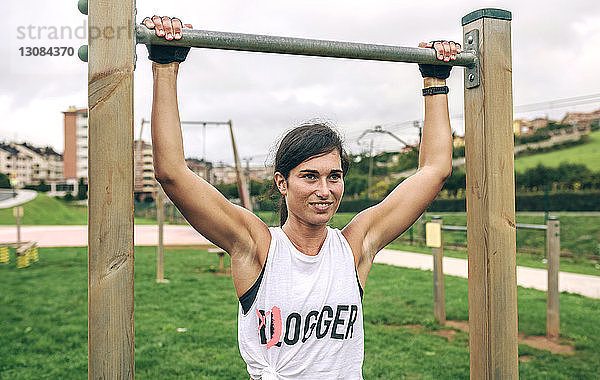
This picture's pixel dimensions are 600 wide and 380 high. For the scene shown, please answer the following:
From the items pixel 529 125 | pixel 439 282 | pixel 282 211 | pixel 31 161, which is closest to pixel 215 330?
pixel 439 282

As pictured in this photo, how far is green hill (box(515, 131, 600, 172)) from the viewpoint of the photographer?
69.3ft

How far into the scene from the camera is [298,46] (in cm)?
185

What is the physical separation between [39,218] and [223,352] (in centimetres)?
3206

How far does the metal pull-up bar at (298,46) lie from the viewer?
1.68 m

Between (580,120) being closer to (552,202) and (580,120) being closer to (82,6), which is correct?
(552,202)

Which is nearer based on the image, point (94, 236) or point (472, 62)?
point (94, 236)

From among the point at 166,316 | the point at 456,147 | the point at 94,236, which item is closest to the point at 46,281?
the point at 166,316

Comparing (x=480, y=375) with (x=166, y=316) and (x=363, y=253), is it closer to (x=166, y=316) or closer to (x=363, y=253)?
(x=363, y=253)

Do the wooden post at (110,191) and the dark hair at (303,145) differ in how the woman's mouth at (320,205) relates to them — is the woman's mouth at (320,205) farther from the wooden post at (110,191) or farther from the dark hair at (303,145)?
the wooden post at (110,191)

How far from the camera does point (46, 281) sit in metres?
9.62

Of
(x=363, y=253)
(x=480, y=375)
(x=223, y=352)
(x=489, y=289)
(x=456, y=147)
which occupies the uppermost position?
(x=456, y=147)

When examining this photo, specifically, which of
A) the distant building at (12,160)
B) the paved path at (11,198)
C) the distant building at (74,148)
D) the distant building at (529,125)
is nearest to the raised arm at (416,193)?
the distant building at (529,125)

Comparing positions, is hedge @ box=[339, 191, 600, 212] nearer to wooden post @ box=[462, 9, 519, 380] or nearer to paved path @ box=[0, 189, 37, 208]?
wooden post @ box=[462, 9, 519, 380]

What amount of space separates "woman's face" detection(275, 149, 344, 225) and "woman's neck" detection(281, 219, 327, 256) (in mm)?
37
